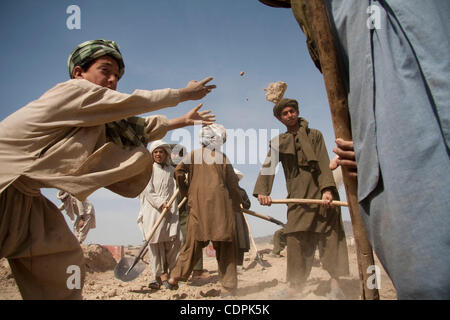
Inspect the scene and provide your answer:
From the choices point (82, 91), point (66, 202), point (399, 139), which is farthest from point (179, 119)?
point (66, 202)

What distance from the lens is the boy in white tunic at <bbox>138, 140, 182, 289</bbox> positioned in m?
5.41

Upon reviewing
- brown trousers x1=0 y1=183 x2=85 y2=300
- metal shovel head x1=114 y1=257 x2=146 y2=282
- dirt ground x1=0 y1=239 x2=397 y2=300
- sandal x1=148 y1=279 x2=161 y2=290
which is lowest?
dirt ground x1=0 y1=239 x2=397 y2=300

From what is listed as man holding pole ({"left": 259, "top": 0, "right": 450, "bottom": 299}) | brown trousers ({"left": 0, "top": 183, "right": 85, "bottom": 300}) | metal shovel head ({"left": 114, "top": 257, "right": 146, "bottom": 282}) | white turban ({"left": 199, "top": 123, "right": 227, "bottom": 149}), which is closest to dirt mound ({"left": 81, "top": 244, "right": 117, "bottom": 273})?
metal shovel head ({"left": 114, "top": 257, "right": 146, "bottom": 282})

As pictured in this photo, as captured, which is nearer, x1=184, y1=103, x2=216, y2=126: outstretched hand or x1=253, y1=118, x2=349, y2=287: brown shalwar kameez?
x1=184, y1=103, x2=216, y2=126: outstretched hand

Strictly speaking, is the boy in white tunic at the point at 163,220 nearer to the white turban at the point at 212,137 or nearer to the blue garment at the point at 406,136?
the white turban at the point at 212,137

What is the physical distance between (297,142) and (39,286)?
3623 mm

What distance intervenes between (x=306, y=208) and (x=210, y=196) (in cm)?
136

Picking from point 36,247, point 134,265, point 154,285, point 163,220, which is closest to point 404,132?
point 36,247

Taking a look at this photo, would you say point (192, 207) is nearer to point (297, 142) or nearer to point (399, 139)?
point (297, 142)

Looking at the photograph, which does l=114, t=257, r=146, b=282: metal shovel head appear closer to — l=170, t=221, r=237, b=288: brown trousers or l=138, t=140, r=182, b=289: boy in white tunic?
l=138, t=140, r=182, b=289: boy in white tunic

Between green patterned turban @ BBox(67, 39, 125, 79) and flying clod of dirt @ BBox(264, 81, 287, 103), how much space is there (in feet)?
11.1
